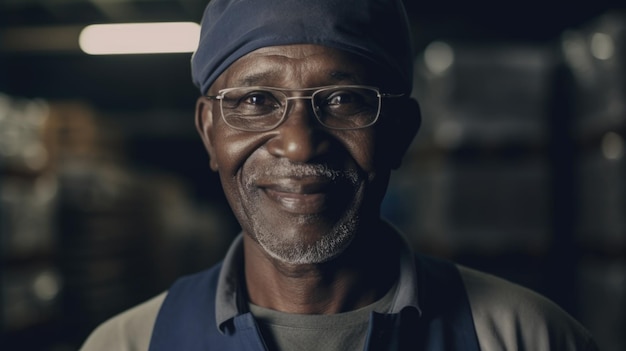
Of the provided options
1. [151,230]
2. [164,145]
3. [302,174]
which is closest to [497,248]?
[302,174]

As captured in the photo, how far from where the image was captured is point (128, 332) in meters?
2.05

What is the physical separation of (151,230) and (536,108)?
546 centimetres

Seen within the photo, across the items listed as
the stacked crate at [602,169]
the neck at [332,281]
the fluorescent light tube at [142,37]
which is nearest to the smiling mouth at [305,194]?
the neck at [332,281]

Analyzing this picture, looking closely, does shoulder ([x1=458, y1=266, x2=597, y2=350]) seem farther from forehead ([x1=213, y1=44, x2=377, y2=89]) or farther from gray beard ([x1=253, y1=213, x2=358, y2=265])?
forehead ([x1=213, y1=44, x2=377, y2=89])

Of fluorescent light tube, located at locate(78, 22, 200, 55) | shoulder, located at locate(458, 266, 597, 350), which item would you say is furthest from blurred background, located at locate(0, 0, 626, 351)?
fluorescent light tube, located at locate(78, 22, 200, 55)

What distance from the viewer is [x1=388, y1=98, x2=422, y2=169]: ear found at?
6.73 feet

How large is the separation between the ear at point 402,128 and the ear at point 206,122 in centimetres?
51

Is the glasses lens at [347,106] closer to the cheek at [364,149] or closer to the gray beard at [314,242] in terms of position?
the cheek at [364,149]

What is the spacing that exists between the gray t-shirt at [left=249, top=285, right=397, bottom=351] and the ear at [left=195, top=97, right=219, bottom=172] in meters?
0.49

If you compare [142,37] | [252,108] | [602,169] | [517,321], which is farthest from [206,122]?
[142,37]

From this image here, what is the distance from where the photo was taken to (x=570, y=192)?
625 cm

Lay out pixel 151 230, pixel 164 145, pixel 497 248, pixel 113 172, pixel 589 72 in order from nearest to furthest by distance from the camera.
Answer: pixel 589 72, pixel 497 248, pixel 113 172, pixel 151 230, pixel 164 145

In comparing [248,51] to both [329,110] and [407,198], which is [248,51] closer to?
[329,110]

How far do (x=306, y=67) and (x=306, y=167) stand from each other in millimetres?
252
